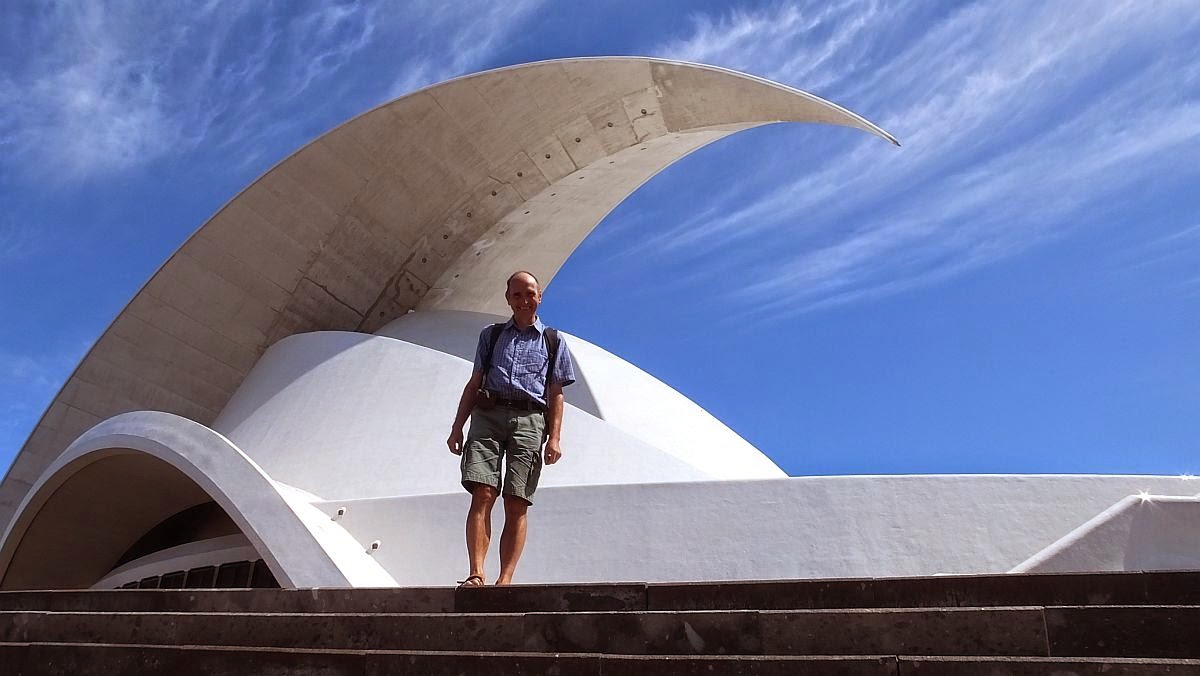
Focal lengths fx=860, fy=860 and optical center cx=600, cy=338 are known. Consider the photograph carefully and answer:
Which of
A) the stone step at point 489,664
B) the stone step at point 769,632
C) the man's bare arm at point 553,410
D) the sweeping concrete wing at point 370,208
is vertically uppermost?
the sweeping concrete wing at point 370,208

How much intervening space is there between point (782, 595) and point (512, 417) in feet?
4.49

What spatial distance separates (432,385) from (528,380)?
5.23 m

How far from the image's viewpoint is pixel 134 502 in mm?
9586

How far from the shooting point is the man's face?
3.65 meters

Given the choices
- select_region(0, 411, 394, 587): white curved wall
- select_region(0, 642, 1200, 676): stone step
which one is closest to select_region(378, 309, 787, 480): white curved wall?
select_region(0, 411, 394, 587): white curved wall

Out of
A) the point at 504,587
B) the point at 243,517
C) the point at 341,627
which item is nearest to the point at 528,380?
the point at 504,587

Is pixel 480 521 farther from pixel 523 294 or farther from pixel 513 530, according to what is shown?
pixel 523 294

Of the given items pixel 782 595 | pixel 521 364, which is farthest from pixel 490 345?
pixel 782 595

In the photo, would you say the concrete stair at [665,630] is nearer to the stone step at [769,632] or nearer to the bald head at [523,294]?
the stone step at [769,632]

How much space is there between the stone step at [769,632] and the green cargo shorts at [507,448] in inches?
34.9

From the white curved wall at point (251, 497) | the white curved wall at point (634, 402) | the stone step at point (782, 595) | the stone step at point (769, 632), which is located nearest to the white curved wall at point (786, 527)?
the white curved wall at point (251, 497)

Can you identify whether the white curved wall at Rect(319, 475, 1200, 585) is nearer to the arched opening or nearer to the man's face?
the man's face

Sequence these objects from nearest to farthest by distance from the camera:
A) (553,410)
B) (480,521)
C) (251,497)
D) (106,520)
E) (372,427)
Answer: (480,521)
(553,410)
(251,497)
(372,427)
(106,520)

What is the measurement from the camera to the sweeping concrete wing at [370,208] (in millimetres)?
10406
